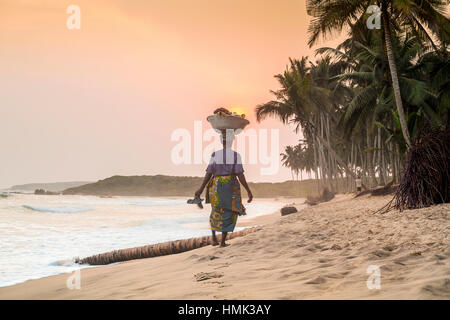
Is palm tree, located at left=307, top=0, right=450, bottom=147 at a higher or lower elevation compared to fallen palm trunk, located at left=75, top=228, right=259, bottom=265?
higher

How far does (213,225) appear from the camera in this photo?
195 inches

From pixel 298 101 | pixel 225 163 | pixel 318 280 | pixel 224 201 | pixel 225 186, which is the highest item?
pixel 298 101

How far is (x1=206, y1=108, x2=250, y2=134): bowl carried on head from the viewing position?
16.3 feet

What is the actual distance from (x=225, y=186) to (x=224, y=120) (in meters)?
1.05

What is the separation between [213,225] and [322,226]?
199 cm

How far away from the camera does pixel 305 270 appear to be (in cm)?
292

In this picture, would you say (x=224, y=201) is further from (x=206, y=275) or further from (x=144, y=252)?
(x=144, y=252)

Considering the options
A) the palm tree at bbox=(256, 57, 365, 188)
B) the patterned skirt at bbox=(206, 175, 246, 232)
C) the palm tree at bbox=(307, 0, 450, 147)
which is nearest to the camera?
the patterned skirt at bbox=(206, 175, 246, 232)

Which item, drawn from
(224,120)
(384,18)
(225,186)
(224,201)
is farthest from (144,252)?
(384,18)

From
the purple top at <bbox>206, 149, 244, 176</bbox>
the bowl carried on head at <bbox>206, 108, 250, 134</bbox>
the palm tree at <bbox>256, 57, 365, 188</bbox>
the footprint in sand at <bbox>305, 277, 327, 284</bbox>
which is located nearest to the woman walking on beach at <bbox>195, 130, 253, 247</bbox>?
the purple top at <bbox>206, 149, 244, 176</bbox>

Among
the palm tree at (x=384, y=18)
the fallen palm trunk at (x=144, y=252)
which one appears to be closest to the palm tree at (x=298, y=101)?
the palm tree at (x=384, y=18)

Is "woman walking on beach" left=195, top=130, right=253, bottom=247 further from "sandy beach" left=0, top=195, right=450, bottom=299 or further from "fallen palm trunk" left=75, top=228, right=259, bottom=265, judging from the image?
"fallen palm trunk" left=75, top=228, right=259, bottom=265
